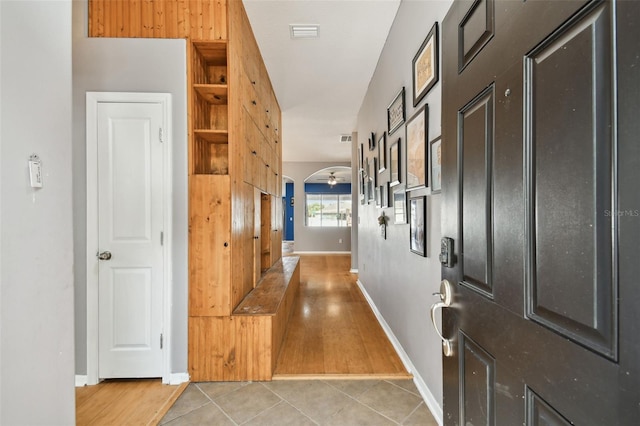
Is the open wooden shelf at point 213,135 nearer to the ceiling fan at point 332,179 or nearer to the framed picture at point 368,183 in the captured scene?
the framed picture at point 368,183

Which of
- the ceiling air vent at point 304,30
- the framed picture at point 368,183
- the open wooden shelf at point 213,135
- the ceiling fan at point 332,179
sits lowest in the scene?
the framed picture at point 368,183

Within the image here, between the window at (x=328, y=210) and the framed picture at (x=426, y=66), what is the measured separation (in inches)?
309

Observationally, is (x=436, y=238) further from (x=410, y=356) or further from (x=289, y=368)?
(x=289, y=368)

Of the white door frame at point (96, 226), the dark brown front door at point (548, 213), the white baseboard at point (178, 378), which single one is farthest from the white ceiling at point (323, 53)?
the white baseboard at point (178, 378)

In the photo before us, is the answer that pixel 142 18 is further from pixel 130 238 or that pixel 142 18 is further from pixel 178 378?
pixel 178 378

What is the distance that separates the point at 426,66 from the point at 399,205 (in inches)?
43.4

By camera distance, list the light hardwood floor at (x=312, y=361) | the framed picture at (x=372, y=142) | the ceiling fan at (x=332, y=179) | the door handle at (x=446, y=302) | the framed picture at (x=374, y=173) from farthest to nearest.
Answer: the ceiling fan at (x=332, y=179) → the framed picture at (x=372, y=142) → the framed picture at (x=374, y=173) → the light hardwood floor at (x=312, y=361) → the door handle at (x=446, y=302)

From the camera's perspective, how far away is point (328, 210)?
10227mm

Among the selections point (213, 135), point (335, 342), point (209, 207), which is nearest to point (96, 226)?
point (209, 207)

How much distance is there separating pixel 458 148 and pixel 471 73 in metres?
0.21

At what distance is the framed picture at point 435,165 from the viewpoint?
5.42 feet

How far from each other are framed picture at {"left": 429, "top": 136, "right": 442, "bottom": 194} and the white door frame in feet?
6.00

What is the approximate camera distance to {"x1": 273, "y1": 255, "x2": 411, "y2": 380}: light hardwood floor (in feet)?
7.23

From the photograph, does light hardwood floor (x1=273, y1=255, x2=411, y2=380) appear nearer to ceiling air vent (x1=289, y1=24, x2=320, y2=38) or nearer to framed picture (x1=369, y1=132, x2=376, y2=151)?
framed picture (x1=369, y1=132, x2=376, y2=151)
